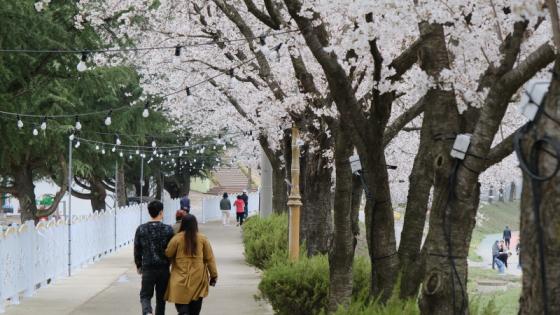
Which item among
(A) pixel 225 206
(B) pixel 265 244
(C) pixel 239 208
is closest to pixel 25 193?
(B) pixel 265 244

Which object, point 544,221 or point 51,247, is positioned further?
point 51,247

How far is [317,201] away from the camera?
864 inches

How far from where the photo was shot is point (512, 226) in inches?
3693

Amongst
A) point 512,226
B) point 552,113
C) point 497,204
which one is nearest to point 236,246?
point 552,113

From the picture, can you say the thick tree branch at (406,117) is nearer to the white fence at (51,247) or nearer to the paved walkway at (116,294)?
the paved walkway at (116,294)

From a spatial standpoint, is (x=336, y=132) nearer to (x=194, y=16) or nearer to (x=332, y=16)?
(x=332, y=16)

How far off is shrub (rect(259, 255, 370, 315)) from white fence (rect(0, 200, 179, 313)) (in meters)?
4.32

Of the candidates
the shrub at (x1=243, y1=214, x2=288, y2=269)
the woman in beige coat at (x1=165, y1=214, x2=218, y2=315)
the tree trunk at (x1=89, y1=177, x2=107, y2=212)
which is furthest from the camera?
the tree trunk at (x1=89, y1=177, x2=107, y2=212)

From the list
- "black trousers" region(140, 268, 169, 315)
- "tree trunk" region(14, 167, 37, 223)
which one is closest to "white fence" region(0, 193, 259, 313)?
"tree trunk" region(14, 167, 37, 223)

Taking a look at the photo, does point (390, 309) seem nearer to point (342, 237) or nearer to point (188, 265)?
point (188, 265)

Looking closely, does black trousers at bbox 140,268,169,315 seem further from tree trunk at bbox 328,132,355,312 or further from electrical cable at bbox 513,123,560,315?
electrical cable at bbox 513,123,560,315

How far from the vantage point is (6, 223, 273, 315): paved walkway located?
667 inches

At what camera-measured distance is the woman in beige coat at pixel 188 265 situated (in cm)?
1203

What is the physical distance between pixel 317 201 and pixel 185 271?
32.7ft
